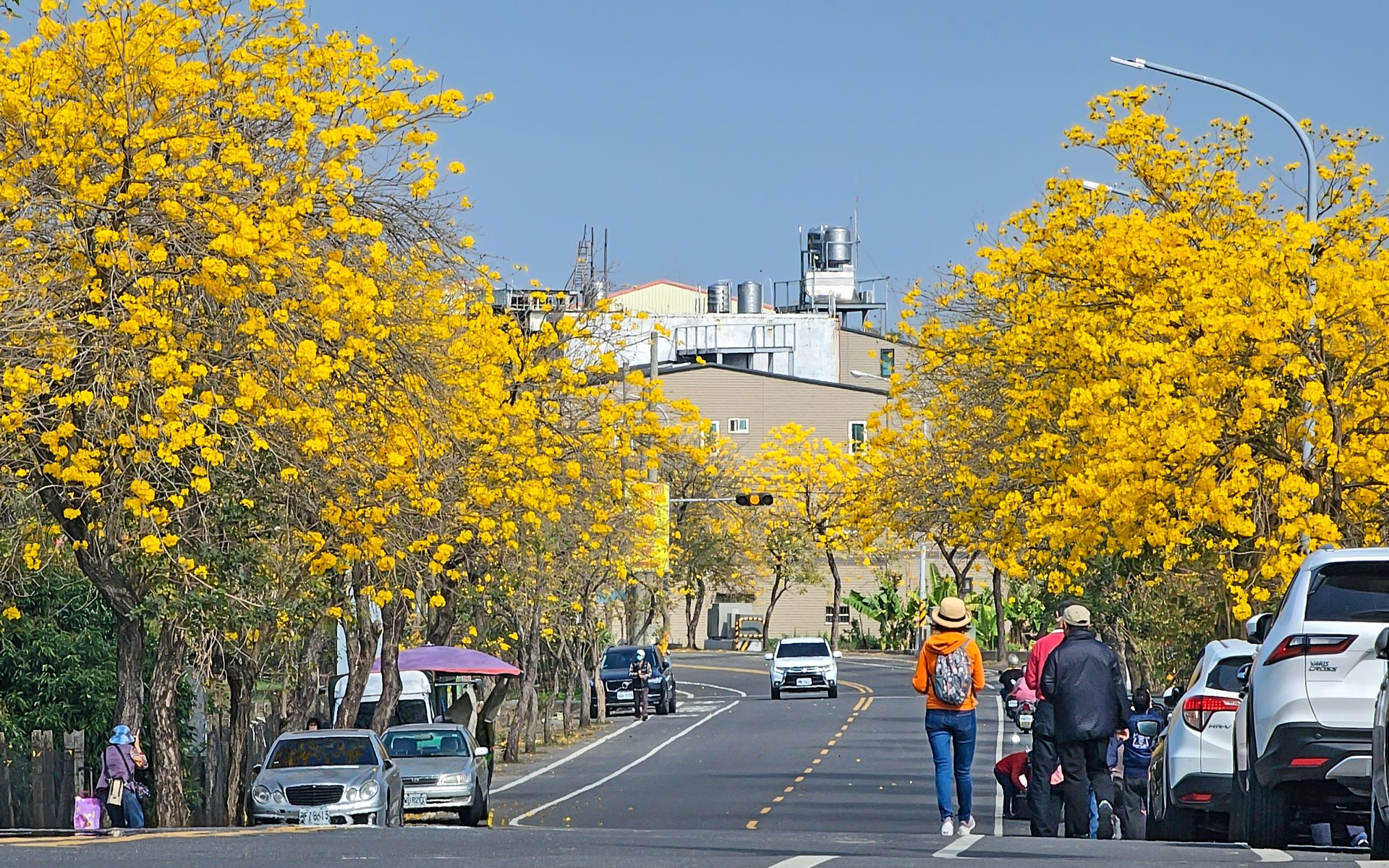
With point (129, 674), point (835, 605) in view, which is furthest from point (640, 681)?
point (835, 605)

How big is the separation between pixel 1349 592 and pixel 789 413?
79663mm

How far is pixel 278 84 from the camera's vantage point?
18328 mm

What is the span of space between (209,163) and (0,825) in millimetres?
9982

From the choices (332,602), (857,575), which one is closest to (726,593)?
(857,575)

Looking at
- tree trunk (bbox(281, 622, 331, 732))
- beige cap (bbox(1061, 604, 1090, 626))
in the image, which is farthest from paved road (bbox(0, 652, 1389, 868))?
tree trunk (bbox(281, 622, 331, 732))

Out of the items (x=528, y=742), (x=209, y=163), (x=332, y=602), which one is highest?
(x=209, y=163)

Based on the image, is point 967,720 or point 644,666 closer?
point 967,720

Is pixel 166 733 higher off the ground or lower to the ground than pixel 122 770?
higher

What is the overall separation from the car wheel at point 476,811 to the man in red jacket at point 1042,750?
11.2 metres

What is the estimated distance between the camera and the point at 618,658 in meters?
53.8

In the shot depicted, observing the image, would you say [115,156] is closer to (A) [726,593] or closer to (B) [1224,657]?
(B) [1224,657]

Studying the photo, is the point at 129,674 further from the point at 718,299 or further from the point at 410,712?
the point at 718,299

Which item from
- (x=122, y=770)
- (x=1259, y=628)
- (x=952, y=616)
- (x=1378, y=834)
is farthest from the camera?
(x=122, y=770)

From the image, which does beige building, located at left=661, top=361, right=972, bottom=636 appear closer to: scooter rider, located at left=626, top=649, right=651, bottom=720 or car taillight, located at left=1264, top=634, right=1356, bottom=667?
scooter rider, located at left=626, top=649, right=651, bottom=720
